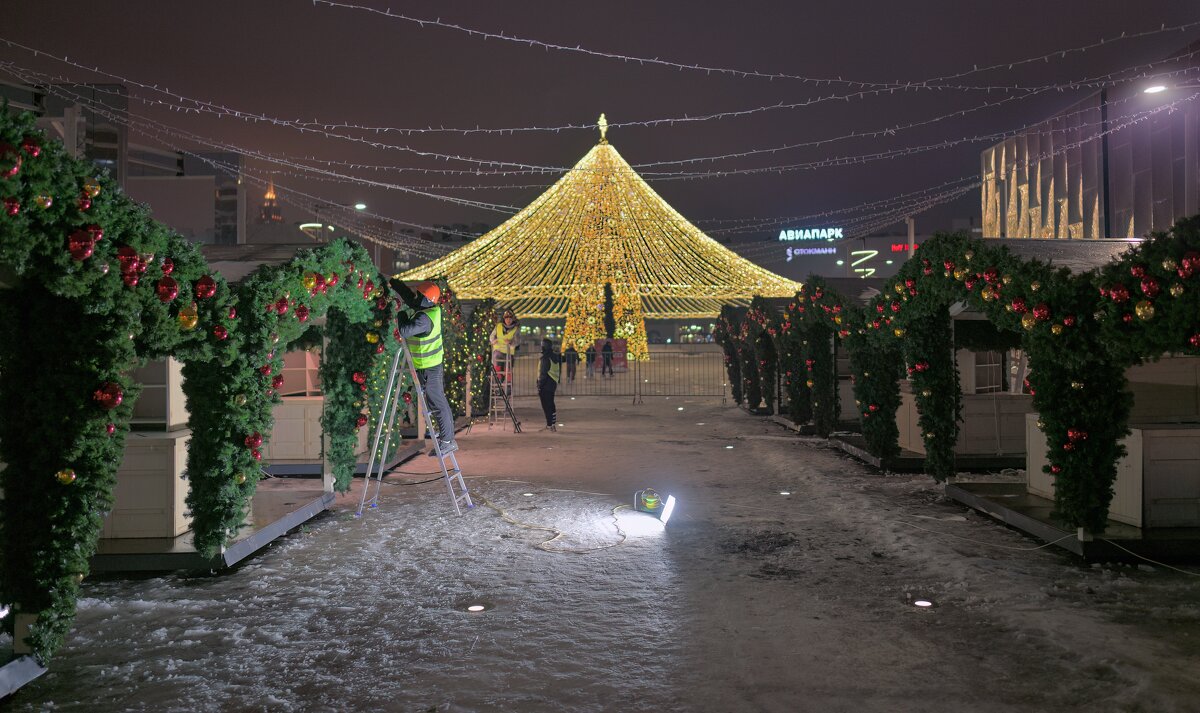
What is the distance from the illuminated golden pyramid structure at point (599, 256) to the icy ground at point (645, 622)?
42.9 feet

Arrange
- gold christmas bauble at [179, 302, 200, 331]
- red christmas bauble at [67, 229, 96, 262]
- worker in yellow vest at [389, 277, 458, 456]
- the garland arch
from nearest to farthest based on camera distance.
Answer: the garland arch → red christmas bauble at [67, 229, 96, 262] → gold christmas bauble at [179, 302, 200, 331] → worker in yellow vest at [389, 277, 458, 456]

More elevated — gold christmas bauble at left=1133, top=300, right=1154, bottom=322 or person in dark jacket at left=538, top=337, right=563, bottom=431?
gold christmas bauble at left=1133, top=300, right=1154, bottom=322

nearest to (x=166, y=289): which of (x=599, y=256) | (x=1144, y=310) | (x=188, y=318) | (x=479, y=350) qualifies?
(x=188, y=318)

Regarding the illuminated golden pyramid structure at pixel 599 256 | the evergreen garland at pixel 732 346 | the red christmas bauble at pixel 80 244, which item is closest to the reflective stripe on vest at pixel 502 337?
the illuminated golden pyramid structure at pixel 599 256

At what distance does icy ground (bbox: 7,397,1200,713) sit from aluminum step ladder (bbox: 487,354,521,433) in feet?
23.6

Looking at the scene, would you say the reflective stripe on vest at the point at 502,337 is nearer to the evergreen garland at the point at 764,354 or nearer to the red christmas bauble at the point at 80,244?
the evergreen garland at the point at 764,354

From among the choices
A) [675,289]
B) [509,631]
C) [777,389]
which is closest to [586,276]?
[675,289]

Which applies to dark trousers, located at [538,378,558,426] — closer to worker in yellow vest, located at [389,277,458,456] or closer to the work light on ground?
worker in yellow vest, located at [389,277,458,456]

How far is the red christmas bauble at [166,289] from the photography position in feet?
16.0

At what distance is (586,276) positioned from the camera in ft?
76.3

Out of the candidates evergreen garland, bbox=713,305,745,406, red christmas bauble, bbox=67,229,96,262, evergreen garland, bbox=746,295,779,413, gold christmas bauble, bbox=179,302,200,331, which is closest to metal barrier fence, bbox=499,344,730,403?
evergreen garland, bbox=713,305,745,406

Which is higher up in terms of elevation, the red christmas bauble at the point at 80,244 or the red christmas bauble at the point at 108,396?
the red christmas bauble at the point at 80,244

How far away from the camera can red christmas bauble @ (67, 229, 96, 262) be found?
4039 mm

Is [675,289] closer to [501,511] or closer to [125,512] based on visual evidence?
[501,511]
